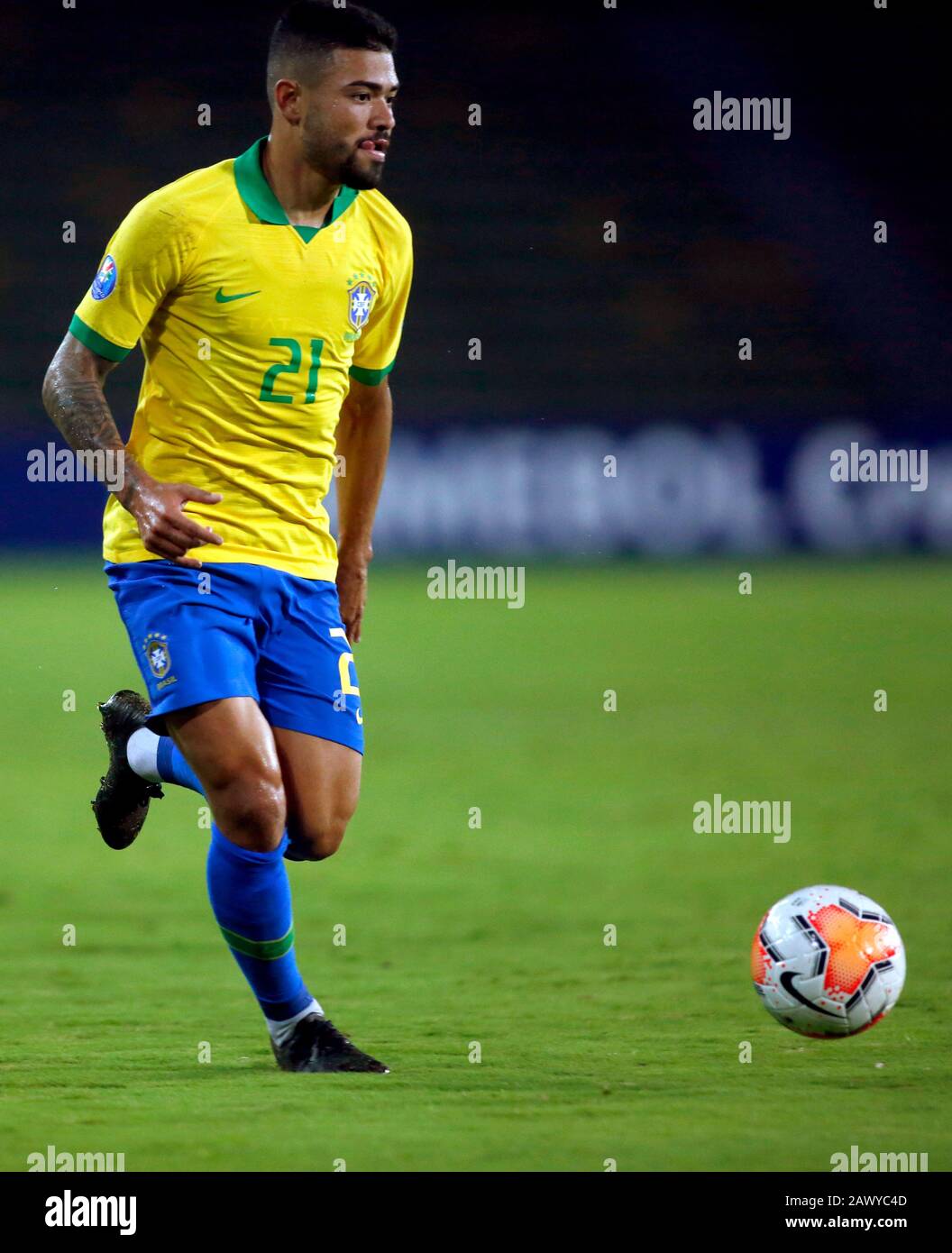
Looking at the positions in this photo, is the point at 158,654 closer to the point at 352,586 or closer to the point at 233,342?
the point at 233,342

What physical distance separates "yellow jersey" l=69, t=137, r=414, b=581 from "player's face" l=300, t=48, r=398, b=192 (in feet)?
0.62

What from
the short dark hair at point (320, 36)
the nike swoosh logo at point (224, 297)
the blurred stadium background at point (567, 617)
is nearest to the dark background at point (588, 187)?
the blurred stadium background at point (567, 617)

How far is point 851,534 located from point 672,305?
4816 mm

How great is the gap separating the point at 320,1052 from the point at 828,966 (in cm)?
120

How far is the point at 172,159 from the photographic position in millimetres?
22688

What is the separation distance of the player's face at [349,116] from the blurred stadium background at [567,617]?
2.11m

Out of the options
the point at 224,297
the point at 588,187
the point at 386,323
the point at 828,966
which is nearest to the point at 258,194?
the point at 224,297

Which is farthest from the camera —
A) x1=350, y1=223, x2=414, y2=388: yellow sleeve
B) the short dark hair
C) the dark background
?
the dark background

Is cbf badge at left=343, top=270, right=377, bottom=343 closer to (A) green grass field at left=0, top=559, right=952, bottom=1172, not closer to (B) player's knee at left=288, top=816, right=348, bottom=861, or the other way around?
(B) player's knee at left=288, top=816, right=348, bottom=861

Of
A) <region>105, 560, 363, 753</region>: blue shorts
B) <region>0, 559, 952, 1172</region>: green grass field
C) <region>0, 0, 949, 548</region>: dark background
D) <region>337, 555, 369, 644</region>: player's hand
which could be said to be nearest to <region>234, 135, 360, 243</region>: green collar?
<region>105, 560, 363, 753</region>: blue shorts

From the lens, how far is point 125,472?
4020 mm

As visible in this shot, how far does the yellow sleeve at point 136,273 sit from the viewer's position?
407 centimetres

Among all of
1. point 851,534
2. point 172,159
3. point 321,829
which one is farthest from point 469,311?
point 321,829

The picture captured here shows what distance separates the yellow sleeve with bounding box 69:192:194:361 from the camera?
4074 millimetres
